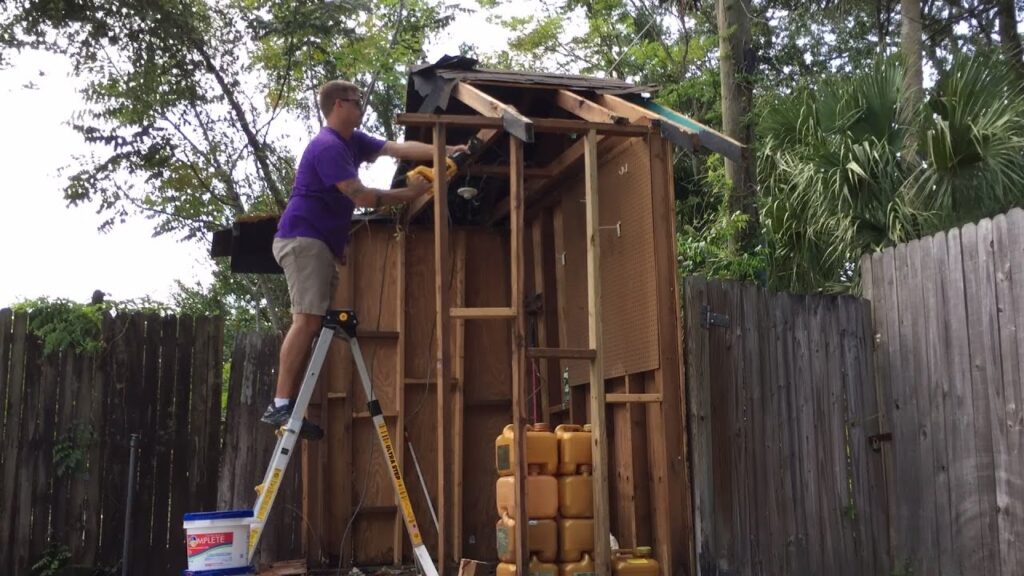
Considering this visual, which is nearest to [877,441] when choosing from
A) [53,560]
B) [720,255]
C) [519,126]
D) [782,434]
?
[782,434]

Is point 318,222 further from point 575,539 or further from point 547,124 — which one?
point 575,539

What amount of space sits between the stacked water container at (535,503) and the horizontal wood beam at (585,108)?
1.67m

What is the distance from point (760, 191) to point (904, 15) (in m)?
2.28

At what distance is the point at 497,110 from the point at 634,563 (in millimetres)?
2401

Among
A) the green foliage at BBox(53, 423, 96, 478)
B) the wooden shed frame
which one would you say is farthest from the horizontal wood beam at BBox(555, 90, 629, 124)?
the green foliage at BBox(53, 423, 96, 478)

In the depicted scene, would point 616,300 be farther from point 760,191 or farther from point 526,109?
point 760,191

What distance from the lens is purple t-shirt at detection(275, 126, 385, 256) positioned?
5.10m

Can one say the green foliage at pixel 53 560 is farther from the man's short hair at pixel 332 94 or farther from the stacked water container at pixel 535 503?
the man's short hair at pixel 332 94

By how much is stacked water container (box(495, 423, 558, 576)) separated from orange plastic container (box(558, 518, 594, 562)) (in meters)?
0.04

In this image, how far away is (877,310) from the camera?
5918 mm

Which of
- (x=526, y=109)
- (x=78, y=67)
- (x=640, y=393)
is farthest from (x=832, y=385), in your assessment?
(x=78, y=67)

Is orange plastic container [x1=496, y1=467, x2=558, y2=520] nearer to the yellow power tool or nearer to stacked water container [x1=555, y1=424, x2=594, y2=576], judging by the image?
stacked water container [x1=555, y1=424, x2=594, y2=576]

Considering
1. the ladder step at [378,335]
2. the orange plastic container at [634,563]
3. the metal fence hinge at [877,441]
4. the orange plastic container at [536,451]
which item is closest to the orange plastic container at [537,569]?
the orange plastic container at [634,563]

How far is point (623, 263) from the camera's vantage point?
5.75 metres
